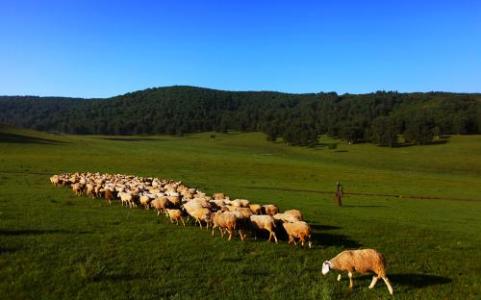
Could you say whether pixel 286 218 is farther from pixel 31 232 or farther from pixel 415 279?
pixel 31 232

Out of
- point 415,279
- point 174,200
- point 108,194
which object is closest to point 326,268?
point 415,279

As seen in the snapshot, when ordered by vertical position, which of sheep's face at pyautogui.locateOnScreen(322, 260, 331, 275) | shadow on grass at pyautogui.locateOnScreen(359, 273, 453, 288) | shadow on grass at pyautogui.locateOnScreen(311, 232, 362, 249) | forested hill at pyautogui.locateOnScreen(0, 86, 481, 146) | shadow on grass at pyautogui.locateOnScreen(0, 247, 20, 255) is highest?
forested hill at pyautogui.locateOnScreen(0, 86, 481, 146)

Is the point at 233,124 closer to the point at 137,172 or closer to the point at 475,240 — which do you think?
the point at 137,172

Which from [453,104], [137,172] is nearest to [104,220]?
[137,172]

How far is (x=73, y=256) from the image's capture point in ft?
46.0

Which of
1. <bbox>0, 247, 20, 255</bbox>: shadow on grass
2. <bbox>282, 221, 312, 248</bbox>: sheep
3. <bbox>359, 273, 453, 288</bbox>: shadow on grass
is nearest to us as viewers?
<bbox>359, 273, 453, 288</bbox>: shadow on grass

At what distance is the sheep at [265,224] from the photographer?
706 inches

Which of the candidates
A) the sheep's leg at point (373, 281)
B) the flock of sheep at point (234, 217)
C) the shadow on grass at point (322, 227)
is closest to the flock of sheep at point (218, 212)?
the flock of sheep at point (234, 217)

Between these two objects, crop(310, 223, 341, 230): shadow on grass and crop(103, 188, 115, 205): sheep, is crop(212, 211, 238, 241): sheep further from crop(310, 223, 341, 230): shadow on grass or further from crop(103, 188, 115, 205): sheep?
crop(103, 188, 115, 205): sheep

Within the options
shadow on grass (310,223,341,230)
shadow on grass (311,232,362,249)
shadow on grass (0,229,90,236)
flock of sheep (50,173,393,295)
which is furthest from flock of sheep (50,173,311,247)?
shadow on grass (0,229,90,236)

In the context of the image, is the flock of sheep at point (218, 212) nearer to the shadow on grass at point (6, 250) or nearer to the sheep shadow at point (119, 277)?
the sheep shadow at point (119, 277)

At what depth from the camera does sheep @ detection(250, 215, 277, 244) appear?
17.9 m

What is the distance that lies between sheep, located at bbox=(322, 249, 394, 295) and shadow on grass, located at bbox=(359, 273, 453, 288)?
0.87 metres

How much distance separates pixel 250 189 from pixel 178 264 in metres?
27.1
